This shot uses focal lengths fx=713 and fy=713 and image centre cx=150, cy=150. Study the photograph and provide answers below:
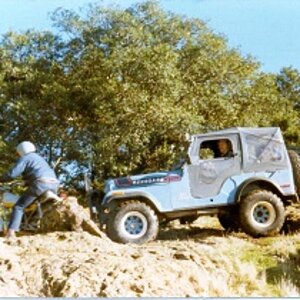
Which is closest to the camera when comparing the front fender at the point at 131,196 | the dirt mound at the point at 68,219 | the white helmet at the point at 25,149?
the dirt mound at the point at 68,219

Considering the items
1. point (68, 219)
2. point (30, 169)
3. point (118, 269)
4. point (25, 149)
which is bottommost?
point (118, 269)

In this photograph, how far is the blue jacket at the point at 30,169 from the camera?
5.96m

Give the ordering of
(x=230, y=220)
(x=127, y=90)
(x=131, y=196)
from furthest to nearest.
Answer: (x=127, y=90)
(x=230, y=220)
(x=131, y=196)

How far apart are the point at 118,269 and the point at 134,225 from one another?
2.67 meters

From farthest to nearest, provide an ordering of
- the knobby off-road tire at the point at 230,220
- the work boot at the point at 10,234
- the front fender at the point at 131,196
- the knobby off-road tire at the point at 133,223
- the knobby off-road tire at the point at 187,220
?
the knobby off-road tire at the point at 187,220 < the knobby off-road tire at the point at 230,220 < the front fender at the point at 131,196 < the knobby off-road tire at the point at 133,223 < the work boot at the point at 10,234

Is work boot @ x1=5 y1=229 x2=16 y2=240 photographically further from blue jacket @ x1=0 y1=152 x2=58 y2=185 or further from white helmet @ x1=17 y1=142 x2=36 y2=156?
white helmet @ x1=17 y1=142 x2=36 y2=156

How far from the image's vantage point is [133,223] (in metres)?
7.28

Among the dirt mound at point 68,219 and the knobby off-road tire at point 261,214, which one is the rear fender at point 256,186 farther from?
the dirt mound at point 68,219

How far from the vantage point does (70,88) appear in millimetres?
12320

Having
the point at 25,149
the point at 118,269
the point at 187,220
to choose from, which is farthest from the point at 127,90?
the point at 118,269

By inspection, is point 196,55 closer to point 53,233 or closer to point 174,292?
point 53,233

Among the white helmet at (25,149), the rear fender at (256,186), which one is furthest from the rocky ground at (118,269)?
the rear fender at (256,186)

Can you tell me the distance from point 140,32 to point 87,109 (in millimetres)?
1676

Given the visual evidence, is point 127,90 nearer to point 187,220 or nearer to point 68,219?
point 187,220
